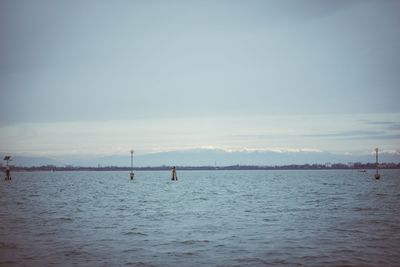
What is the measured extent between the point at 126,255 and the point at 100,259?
1244mm

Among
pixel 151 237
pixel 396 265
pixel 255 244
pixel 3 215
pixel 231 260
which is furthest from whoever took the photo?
pixel 3 215

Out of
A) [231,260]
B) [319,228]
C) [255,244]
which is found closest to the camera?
[231,260]

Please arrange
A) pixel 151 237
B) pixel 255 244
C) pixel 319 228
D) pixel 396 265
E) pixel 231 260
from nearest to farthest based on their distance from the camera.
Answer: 1. pixel 396 265
2. pixel 231 260
3. pixel 255 244
4. pixel 151 237
5. pixel 319 228

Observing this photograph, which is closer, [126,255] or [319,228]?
[126,255]

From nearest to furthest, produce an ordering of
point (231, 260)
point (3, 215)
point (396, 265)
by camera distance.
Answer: point (396, 265) < point (231, 260) < point (3, 215)

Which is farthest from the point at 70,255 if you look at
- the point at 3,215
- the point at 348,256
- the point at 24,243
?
the point at 3,215

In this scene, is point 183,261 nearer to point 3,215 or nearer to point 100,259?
point 100,259

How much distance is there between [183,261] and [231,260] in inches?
73.8

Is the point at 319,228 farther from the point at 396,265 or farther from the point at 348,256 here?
the point at 396,265

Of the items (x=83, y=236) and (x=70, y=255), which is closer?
(x=70, y=255)

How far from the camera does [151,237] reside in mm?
20719

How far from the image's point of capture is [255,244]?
18641 mm

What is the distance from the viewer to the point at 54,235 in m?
21.2

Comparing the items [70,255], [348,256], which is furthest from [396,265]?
[70,255]
